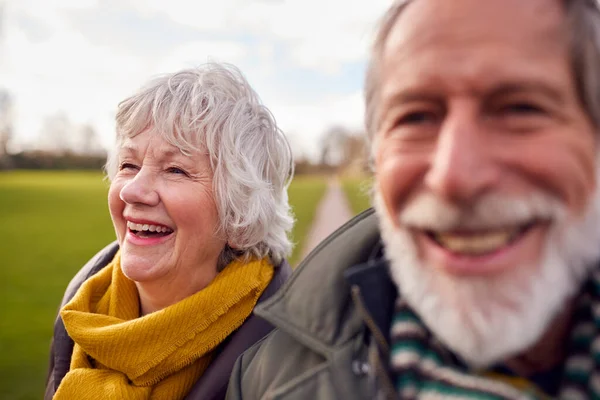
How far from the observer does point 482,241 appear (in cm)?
122

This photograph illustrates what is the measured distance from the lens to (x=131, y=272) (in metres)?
2.30

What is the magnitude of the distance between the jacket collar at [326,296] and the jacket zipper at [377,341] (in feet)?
0.19

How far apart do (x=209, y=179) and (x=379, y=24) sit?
1.17m

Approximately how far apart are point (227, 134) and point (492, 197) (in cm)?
144

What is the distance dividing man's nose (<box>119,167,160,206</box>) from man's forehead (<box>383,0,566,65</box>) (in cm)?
140

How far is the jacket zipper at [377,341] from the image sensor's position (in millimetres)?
1335

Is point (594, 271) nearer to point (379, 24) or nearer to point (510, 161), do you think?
point (510, 161)

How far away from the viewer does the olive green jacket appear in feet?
4.82

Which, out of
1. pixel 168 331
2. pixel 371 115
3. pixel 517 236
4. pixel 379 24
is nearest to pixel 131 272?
pixel 168 331

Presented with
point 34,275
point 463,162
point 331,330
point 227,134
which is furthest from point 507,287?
point 34,275

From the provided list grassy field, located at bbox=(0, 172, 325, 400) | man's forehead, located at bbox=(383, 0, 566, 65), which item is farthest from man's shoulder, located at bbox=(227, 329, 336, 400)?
grassy field, located at bbox=(0, 172, 325, 400)

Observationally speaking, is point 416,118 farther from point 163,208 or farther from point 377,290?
point 163,208

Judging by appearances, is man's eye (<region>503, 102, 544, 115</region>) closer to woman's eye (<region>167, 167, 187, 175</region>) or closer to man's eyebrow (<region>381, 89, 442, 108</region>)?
man's eyebrow (<region>381, 89, 442, 108</region>)

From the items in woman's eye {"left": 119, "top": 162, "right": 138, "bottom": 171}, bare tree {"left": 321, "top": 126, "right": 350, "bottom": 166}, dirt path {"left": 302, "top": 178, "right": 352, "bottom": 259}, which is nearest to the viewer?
woman's eye {"left": 119, "top": 162, "right": 138, "bottom": 171}
